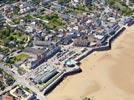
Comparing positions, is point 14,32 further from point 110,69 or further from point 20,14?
point 110,69

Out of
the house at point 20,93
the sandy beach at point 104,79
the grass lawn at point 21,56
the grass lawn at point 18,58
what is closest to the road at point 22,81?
the house at point 20,93

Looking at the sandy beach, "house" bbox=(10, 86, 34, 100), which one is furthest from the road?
the sandy beach

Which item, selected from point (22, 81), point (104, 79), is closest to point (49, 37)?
point (22, 81)

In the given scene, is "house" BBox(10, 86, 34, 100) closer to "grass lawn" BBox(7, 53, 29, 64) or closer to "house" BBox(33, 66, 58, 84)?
"house" BBox(33, 66, 58, 84)

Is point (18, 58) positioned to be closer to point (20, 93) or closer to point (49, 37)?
point (49, 37)

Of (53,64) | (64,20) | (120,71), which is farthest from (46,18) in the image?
(120,71)

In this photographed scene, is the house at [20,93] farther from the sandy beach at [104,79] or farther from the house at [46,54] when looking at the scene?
the house at [46,54]
